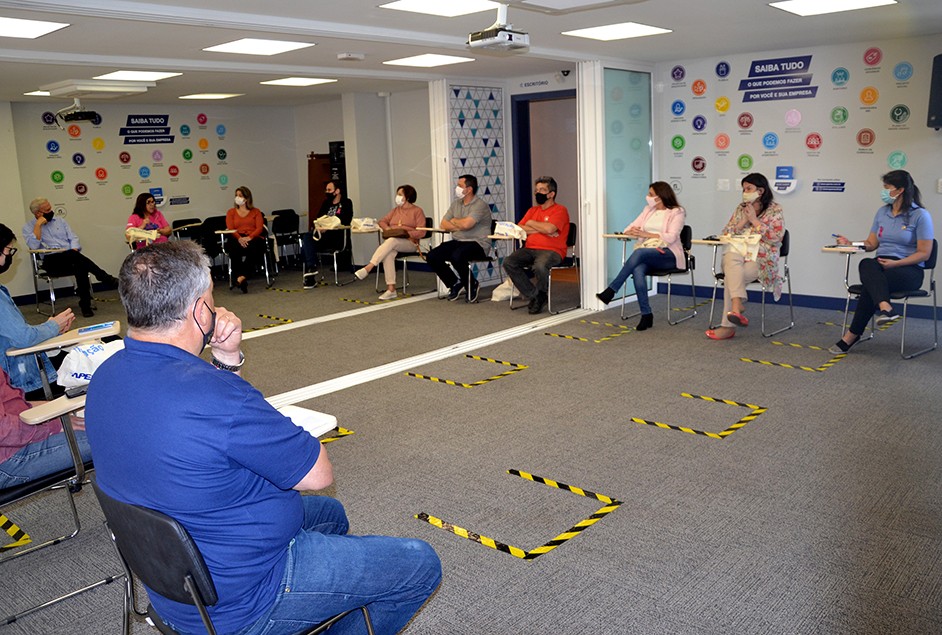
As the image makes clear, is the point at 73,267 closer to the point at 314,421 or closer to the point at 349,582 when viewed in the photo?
the point at 314,421

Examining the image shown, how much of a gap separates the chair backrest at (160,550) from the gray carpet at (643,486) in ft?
4.03

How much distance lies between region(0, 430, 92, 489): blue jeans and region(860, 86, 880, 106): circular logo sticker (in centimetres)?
740

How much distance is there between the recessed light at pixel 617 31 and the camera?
6680mm

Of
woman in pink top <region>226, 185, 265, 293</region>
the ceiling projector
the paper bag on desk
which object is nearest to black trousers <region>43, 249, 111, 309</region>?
woman in pink top <region>226, 185, 265, 293</region>

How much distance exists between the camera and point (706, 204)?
902cm

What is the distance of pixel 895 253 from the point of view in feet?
21.5

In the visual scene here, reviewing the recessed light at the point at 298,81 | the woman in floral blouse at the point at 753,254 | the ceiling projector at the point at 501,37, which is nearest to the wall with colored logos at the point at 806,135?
the woman in floral blouse at the point at 753,254

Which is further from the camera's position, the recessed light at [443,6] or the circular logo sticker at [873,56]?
the circular logo sticker at [873,56]

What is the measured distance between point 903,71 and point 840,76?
1.86 feet

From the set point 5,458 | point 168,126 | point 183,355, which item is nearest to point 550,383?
point 5,458

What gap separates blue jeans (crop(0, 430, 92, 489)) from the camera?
3.23 meters

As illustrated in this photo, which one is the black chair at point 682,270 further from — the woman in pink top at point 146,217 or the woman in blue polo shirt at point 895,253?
the woman in pink top at point 146,217

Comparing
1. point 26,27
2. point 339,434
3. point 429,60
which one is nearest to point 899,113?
point 429,60

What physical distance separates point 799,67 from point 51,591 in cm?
783
